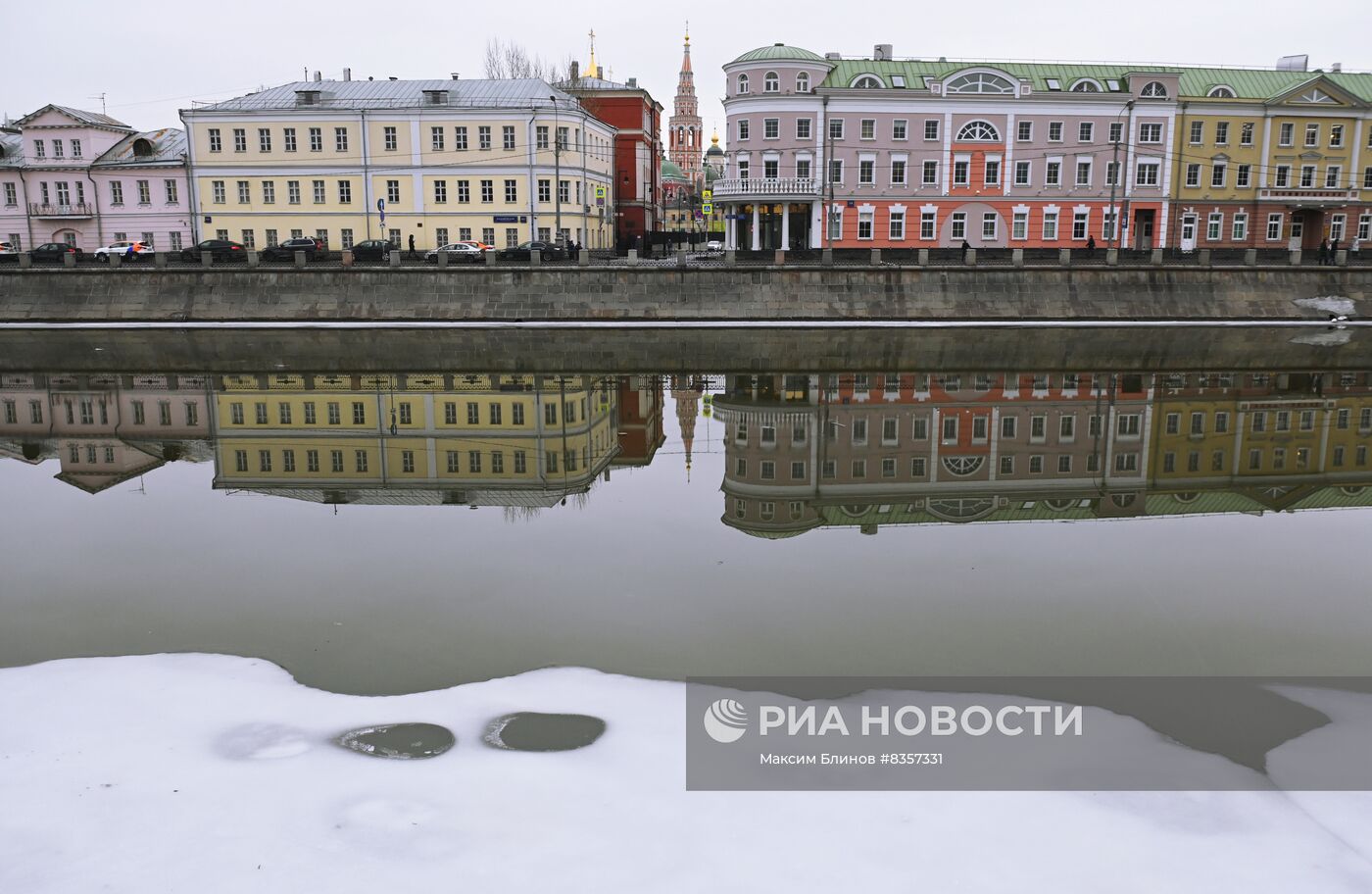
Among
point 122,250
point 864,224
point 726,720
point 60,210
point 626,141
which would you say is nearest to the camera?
point 726,720

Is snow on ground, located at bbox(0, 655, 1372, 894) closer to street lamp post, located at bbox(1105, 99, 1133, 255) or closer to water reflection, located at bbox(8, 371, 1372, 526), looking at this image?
water reflection, located at bbox(8, 371, 1372, 526)

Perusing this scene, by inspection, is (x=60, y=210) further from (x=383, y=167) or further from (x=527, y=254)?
(x=527, y=254)

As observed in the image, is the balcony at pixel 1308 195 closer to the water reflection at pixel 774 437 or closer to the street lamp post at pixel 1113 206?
the street lamp post at pixel 1113 206

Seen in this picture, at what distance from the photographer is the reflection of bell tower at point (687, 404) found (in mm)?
22031

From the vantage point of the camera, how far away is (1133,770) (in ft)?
25.9

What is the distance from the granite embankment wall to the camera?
45.4 m

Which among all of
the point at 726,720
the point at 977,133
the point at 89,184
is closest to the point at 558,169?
the point at 977,133

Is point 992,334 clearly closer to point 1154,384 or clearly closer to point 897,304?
point 897,304

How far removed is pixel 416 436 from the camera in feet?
72.3

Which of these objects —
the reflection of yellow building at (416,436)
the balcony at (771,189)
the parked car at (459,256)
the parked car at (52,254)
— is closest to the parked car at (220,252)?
the parked car at (52,254)

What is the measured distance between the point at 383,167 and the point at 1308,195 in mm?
52266

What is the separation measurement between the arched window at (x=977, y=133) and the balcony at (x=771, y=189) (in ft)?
27.7

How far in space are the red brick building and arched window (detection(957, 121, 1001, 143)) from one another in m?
23.6

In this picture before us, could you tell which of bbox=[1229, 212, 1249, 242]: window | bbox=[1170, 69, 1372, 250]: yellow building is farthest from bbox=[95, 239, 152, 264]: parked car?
bbox=[1229, 212, 1249, 242]: window
